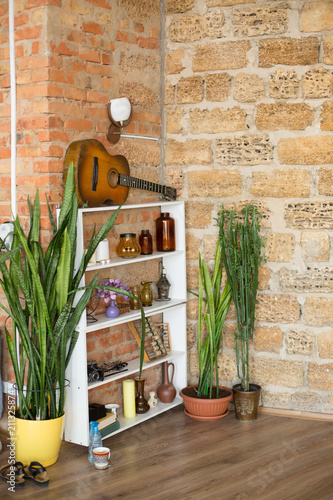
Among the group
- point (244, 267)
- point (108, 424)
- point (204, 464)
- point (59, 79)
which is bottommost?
point (204, 464)

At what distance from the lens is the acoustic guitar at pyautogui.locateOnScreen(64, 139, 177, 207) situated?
128 inches

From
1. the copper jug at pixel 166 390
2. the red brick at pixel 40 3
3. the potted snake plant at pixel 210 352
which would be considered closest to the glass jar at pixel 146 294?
the potted snake plant at pixel 210 352

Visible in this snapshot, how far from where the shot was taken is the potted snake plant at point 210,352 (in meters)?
3.79

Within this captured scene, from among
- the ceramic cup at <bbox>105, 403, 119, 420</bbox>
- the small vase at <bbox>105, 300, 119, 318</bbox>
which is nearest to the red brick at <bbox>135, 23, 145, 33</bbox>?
the small vase at <bbox>105, 300, 119, 318</bbox>

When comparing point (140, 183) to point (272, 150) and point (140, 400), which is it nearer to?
point (272, 150)

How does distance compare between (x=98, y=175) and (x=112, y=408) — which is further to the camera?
(x=112, y=408)

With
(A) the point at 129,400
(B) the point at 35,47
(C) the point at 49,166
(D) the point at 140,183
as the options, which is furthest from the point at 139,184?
(A) the point at 129,400

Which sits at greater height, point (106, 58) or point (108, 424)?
point (106, 58)

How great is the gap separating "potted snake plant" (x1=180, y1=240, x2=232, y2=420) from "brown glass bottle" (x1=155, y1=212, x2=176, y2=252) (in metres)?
0.25

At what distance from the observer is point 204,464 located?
10.4ft

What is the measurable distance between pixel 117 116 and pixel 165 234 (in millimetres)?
829

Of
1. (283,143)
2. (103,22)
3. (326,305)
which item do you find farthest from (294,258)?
(103,22)

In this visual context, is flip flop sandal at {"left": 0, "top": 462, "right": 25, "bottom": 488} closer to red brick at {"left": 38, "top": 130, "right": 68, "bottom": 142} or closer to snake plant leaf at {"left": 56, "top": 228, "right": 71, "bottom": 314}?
snake plant leaf at {"left": 56, "top": 228, "right": 71, "bottom": 314}

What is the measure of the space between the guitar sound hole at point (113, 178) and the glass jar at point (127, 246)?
30 cm
